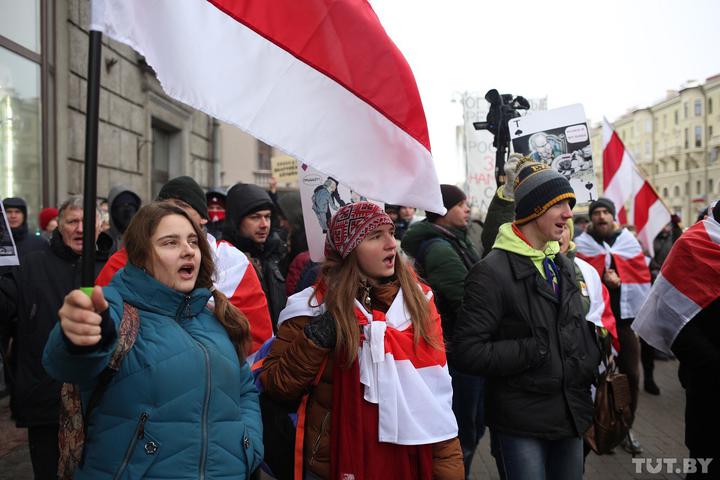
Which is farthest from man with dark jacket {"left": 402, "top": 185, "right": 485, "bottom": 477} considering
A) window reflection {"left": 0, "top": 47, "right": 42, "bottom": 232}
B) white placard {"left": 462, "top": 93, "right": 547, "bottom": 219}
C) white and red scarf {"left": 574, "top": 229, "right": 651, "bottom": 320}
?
window reflection {"left": 0, "top": 47, "right": 42, "bottom": 232}

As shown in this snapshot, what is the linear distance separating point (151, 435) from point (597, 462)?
4.39 metres

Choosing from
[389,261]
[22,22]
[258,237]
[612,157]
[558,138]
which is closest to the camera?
[389,261]

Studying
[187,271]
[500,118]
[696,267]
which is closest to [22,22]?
[500,118]

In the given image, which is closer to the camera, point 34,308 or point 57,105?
point 34,308

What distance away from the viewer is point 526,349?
112 inches

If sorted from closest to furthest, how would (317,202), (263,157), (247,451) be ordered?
(247,451) → (317,202) → (263,157)

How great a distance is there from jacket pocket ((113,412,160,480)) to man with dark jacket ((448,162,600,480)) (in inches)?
60.2

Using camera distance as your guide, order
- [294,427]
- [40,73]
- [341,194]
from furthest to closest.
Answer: [40,73], [341,194], [294,427]

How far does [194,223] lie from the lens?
2359mm

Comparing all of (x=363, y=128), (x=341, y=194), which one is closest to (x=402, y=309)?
(x=363, y=128)

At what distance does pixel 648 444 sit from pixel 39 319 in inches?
206

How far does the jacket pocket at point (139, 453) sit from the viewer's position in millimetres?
1926

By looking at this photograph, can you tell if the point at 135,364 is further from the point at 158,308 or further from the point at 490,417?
the point at 490,417

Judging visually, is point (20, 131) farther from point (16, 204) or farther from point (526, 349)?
point (526, 349)
